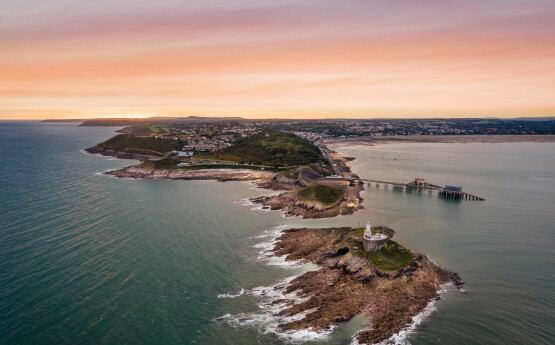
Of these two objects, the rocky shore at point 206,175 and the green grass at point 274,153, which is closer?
the rocky shore at point 206,175

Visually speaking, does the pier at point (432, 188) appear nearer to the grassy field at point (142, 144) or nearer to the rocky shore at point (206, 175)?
the rocky shore at point (206, 175)

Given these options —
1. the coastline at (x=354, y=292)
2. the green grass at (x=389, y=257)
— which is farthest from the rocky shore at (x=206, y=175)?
the green grass at (x=389, y=257)

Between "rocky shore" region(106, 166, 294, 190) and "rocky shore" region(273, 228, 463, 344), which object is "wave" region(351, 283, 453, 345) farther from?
"rocky shore" region(106, 166, 294, 190)

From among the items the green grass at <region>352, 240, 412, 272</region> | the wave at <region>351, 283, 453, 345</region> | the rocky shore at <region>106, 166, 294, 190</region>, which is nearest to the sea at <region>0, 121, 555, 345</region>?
the wave at <region>351, 283, 453, 345</region>

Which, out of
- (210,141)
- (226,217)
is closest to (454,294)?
(226,217)

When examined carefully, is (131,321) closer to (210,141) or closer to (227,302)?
(227,302)
